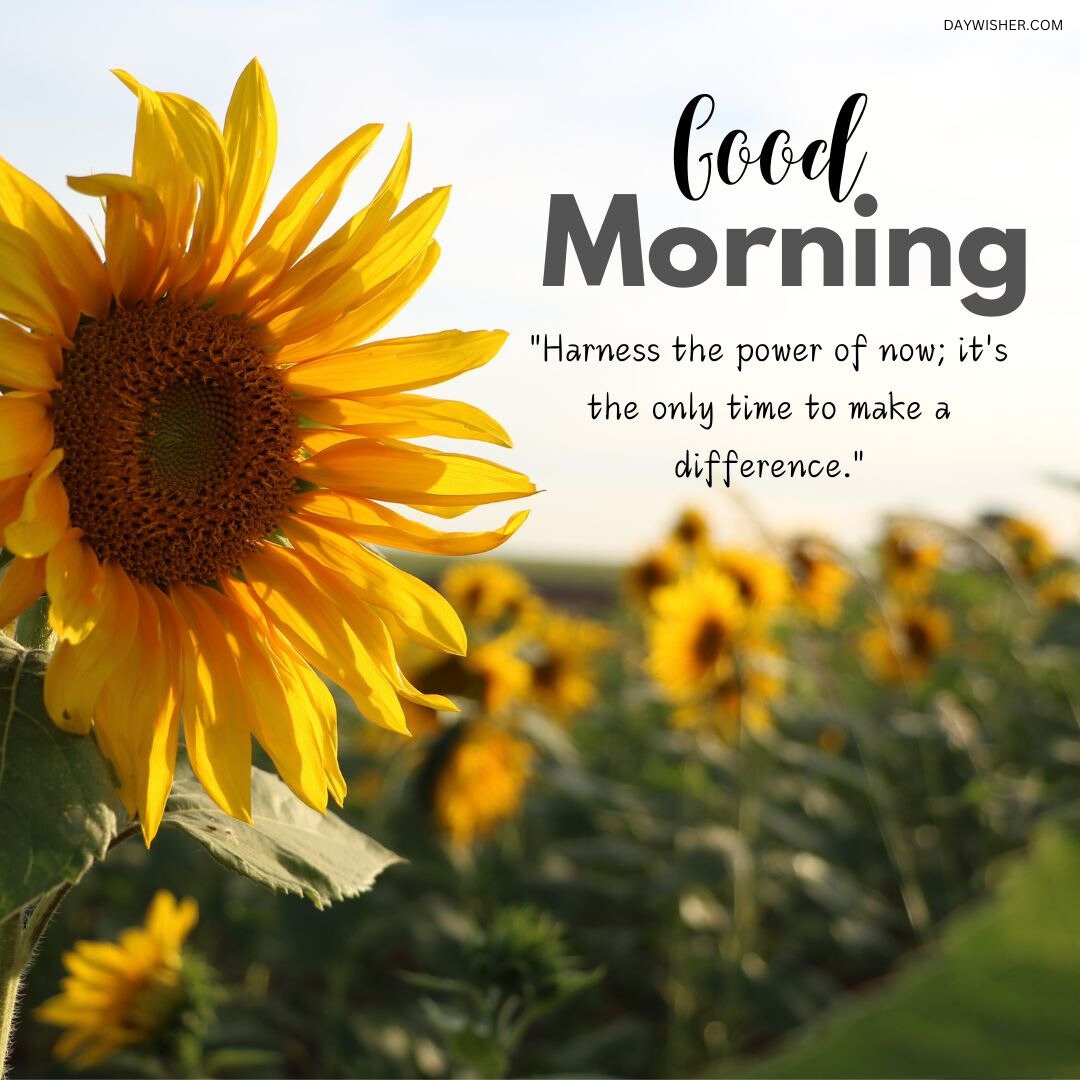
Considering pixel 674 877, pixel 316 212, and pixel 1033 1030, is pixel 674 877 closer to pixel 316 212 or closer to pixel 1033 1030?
pixel 316 212

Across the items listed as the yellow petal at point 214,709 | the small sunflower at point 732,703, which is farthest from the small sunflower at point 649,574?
the yellow petal at point 214,709

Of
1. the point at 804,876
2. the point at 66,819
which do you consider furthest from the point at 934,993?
the point at 804,876

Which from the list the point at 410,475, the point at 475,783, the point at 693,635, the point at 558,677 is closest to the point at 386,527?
the point at 410,475

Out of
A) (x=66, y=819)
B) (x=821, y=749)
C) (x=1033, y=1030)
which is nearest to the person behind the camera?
(x=1033, y=1030)

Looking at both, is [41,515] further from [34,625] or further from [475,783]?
[475,783]

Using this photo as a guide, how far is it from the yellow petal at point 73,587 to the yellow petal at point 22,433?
0.07 metres

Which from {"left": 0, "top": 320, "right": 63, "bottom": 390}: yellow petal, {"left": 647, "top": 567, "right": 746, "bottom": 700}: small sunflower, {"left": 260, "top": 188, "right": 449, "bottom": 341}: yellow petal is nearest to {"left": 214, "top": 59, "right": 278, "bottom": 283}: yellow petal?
{"left": 260, "top": 188, "right": 449, "bottom": 341}: yellow petal

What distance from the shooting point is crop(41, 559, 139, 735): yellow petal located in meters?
0.92

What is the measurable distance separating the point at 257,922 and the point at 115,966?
1.46 m

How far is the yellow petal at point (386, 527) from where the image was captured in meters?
1.17

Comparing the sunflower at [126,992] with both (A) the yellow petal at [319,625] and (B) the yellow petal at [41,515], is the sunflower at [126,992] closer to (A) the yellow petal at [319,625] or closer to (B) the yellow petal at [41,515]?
(A) the yellow petal at [319,625]

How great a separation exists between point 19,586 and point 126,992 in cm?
150

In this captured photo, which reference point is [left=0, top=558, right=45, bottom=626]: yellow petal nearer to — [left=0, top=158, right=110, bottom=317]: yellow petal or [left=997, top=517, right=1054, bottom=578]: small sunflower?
[left=0, top=158, right=110, bottom=317]: yellow petal

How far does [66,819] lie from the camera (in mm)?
864
